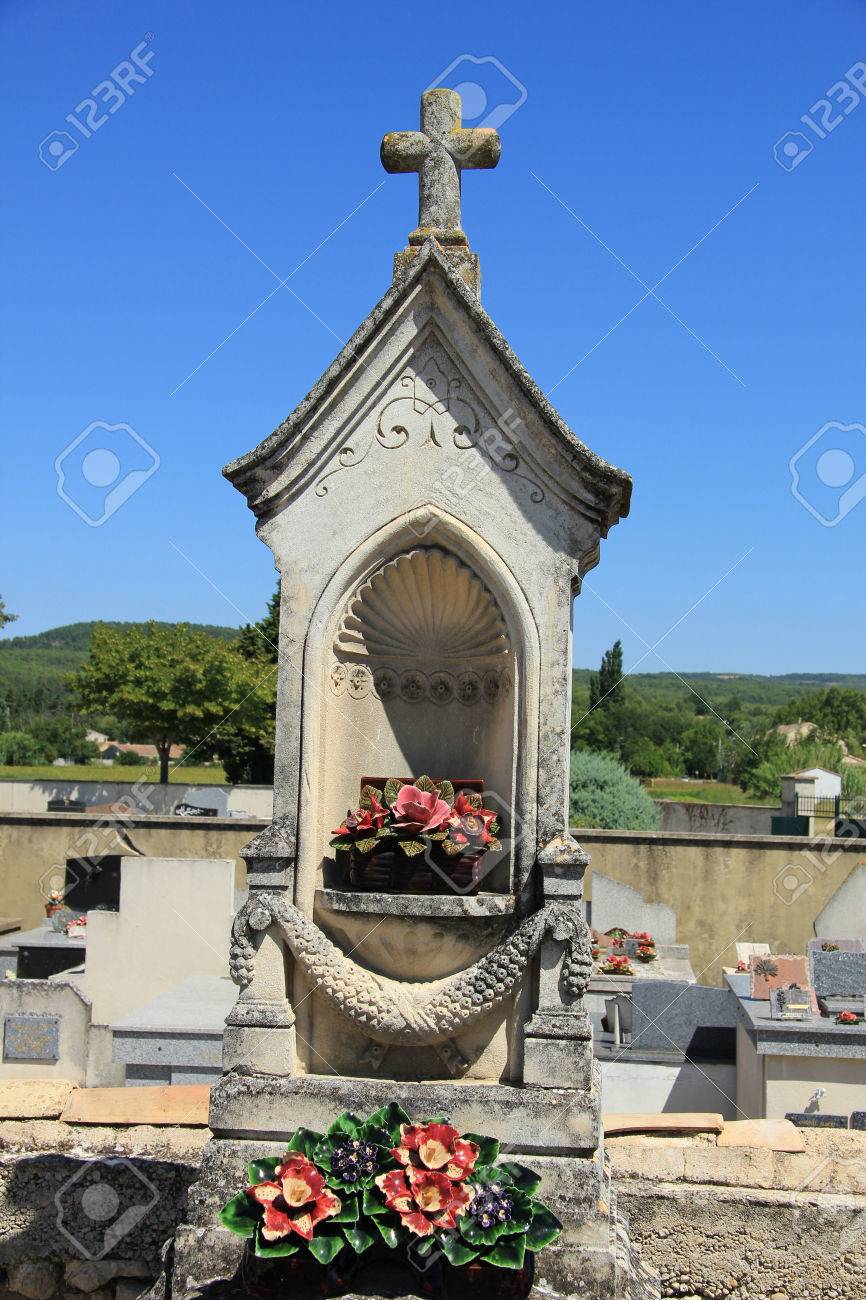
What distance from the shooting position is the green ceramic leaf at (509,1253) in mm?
4418

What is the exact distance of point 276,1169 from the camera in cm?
470

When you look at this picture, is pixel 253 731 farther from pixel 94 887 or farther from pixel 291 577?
pixel 291 577

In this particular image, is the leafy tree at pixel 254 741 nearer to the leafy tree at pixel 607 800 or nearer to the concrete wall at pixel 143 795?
the concrete wall at pixel 143 795

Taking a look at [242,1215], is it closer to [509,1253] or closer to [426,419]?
[509,1253]

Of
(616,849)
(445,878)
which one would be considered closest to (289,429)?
(445,878)

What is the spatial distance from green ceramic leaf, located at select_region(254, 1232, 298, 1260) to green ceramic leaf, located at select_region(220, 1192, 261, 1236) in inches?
2.5

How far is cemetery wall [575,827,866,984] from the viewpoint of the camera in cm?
2238

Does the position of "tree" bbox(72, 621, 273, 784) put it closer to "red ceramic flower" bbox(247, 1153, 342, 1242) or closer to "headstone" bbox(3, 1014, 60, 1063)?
"headstone" bbox(3, 1014, 60, 1063)

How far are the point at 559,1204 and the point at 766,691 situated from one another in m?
199

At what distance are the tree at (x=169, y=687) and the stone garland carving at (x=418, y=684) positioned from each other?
128 feet

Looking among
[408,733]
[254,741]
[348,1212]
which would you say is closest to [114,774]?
[254,741]

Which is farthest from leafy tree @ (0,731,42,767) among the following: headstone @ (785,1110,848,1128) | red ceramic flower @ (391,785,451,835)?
red ceramic flower @ (391,785,451,835)

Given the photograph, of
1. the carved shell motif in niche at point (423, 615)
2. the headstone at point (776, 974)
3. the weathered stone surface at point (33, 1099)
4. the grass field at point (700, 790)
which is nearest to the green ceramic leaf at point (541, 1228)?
the carved shell motif in niche at point (423, 615)

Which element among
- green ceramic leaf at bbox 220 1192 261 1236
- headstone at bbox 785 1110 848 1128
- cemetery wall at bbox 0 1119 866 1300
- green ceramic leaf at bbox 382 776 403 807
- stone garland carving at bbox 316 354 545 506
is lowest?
headstone at bbox 785 1110 848 1128
